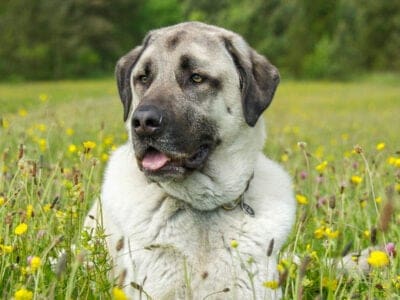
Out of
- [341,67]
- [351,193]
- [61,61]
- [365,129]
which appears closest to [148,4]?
[61,61]

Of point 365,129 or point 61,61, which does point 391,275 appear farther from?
point 61,61

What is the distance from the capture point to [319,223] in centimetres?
436

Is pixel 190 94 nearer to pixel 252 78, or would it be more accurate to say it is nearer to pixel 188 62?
pixel 188 62

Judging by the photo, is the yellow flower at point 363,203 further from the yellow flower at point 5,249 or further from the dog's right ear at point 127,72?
the yellow flower at point 5,249

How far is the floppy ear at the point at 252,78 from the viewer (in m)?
3.80

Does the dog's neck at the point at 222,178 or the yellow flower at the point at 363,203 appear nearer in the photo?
the dog's neck at the point at 222,178

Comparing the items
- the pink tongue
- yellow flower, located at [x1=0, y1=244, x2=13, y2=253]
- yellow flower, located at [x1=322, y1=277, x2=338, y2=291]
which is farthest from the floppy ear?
yellow flower, located at [x1=0, y1=244, x2=13, y2=253]

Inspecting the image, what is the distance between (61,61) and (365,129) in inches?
1622

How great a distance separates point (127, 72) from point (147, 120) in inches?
35.8

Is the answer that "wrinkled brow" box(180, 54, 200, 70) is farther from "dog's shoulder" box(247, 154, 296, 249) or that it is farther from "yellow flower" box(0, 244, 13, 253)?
"yellow flower" box(0, 244, 13, 253)

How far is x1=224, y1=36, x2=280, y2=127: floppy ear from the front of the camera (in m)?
3.80

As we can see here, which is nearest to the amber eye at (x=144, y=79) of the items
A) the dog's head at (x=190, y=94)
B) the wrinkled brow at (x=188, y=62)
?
the dog's head at (x=190, y=94)

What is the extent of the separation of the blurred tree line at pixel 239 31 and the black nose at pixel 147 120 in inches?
1570

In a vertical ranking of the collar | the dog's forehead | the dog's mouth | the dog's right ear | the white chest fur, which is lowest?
the white chest fur
